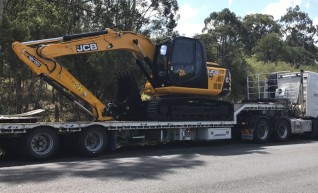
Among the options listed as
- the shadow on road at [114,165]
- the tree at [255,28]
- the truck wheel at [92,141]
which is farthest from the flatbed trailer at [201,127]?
the tree at [255,28]

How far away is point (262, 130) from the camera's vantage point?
60.0ft

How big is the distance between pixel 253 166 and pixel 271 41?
5694 centimetres

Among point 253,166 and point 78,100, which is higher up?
point 78,100

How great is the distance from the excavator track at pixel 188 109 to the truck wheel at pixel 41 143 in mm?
3988

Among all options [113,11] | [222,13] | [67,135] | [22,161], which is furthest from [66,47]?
[222,13]

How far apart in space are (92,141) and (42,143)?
5.18 feet

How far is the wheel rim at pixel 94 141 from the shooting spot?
13.0 meters

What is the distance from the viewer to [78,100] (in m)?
15.0

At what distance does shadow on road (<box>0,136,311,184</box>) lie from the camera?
375 inches

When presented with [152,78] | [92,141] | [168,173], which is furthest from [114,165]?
[152,78]

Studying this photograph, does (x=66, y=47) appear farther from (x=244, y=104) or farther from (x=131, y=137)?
(x=244, y=104)

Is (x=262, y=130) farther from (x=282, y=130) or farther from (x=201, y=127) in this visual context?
(x=201, y=127)

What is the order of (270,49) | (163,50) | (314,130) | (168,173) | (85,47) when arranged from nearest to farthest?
(168,173), (85,47), (163,50), (314,130), (270,49)

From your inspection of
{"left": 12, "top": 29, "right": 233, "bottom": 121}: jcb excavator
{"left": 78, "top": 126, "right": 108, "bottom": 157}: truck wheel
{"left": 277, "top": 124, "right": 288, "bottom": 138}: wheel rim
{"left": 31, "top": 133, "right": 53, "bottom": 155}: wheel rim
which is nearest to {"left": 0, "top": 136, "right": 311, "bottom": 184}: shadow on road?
{"left": 78, "top": 126, "right": 108, "bottom": 157}: truck wheel
